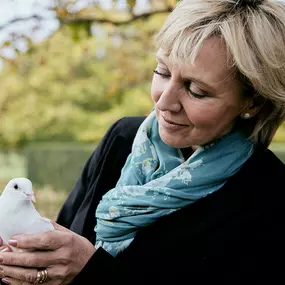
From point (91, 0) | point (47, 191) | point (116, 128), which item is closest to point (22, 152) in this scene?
point (47, 191)

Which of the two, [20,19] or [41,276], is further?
[20,19]

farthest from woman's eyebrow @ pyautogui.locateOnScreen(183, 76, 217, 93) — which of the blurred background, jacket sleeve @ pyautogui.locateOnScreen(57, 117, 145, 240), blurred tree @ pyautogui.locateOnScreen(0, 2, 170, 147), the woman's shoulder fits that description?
blurred tree @ pyautogui.locateOnScreen(0, 2, 170, 147)

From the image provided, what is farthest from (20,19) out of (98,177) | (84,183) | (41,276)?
(41,276)

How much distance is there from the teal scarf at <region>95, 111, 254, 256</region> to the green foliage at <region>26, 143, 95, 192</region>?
13.6 meters

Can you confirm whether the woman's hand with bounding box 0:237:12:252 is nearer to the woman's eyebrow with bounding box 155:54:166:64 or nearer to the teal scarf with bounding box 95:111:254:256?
the teal scarf with bounding box 95:111:254:256

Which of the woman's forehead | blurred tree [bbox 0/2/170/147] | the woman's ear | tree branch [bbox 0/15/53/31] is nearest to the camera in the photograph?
the woman's forehead

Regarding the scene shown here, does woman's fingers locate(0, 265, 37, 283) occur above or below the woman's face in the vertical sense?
below

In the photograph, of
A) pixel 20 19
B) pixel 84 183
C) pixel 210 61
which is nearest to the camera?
pixel 210 61

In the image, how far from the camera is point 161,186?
2578 millimetres

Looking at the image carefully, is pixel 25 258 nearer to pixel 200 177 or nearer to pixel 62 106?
pixel 200 177

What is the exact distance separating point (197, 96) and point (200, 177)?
1.25 ft

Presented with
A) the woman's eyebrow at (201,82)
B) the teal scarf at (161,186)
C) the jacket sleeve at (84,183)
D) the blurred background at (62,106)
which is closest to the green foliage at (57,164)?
the blurred background at (62,106)

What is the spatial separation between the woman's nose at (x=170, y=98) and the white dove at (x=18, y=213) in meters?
0.63

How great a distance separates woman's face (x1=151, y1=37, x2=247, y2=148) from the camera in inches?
92.0
